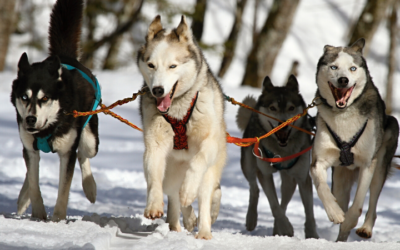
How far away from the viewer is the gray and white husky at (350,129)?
12.9 ft

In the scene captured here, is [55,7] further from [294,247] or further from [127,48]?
[127,48]

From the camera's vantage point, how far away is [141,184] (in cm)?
693

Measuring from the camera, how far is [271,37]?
40.3 feet

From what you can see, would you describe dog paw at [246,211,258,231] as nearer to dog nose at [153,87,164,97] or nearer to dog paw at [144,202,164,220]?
dog paw at [144,202,164,220]

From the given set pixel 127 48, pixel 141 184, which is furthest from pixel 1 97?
pixel 127 48

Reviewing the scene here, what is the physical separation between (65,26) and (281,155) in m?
2.56

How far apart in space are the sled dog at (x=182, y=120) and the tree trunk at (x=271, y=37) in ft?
28.7

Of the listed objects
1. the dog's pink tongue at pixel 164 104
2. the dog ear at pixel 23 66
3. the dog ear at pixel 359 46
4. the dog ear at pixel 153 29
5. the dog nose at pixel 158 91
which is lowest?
the dog's pink tongue at pixel 164 104

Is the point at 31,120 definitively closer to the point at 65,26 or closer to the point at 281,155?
the point at 65,26

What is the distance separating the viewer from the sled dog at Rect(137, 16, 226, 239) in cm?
339

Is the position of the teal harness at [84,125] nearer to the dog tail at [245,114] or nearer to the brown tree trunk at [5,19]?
the dog tail at [245,114]

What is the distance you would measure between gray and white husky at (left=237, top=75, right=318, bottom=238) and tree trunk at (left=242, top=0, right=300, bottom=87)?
6.95 m

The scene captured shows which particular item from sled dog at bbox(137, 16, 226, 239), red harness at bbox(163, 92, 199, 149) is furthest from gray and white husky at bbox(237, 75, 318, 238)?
red harness at bbox(163, 92, 199, 149)

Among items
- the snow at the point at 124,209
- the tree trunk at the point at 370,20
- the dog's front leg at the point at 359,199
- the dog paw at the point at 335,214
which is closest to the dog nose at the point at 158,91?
the snow at the point at 124,209
